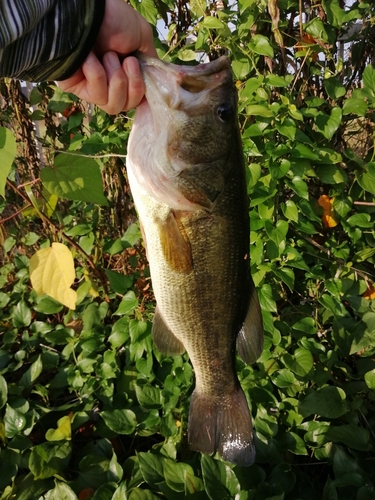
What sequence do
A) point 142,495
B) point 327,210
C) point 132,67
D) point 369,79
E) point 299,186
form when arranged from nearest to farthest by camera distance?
point 132,67 → point 142,495 → point 299,186 → point 369,79 → point 327,210

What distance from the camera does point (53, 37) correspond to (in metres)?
1.08

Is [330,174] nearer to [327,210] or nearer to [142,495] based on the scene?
[327,210]

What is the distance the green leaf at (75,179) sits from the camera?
5.29ft

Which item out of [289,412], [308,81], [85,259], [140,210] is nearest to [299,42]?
[308,81]

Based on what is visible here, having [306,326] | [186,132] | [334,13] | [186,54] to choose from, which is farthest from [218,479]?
[334,13]

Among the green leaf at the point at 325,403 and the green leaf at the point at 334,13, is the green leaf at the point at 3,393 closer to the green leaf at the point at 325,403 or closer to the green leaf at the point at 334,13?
the green leaf at the point at 325,403

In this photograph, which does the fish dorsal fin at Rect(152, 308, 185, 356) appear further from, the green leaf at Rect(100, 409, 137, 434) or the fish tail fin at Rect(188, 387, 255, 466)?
the green leaf at Rect(100, 409, 137, 434)

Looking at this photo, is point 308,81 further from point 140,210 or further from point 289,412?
point 289,412

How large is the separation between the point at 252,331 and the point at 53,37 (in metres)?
1.15

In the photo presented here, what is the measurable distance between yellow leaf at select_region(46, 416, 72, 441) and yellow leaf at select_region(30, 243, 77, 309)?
0.66m

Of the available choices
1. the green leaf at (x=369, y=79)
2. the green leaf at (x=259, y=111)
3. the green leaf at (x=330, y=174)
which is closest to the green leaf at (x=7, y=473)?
the green leaf at (x=259, y=111)

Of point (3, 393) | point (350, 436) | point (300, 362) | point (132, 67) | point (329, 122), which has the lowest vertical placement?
point (350, 436)

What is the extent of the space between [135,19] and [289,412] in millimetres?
2008

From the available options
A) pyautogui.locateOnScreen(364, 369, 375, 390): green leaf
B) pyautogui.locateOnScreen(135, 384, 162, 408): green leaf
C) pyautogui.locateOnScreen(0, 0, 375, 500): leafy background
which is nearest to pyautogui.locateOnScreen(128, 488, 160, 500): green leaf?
pyautogui.locateOnScreen(0, 0, 375, 500): leafy background
